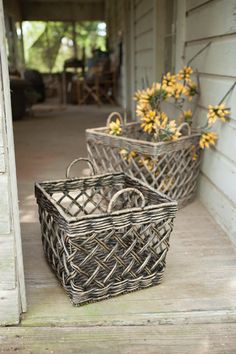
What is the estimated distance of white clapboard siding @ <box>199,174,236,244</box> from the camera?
2.03 meters

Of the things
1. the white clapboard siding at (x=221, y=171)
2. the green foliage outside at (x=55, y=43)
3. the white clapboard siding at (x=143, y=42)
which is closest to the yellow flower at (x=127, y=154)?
the white clapboard siding at (x=221, y=171)

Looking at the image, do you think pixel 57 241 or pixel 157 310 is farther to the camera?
pixel 57 241

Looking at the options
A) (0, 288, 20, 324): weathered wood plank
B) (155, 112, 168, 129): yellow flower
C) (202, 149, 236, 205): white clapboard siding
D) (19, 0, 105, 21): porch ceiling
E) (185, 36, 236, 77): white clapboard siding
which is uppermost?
(19, 0, 105, 21): porch ceiling

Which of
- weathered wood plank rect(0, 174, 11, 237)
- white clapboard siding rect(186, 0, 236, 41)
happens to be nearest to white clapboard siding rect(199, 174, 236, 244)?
white clapboard siding rect(186, 0, 236, 41)

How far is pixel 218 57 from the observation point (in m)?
2.20

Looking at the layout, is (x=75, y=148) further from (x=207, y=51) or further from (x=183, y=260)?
(x=183, y=260)

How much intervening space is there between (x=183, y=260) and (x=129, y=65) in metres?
5.01

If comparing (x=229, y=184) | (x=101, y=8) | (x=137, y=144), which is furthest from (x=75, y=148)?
(x=101, y=8)

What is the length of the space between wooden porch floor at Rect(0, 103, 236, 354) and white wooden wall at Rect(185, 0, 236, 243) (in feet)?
0.68

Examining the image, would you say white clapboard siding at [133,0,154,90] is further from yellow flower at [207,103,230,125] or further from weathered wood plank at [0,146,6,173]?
weathered wood plank at [0,146,6,173]

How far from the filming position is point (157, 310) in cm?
147

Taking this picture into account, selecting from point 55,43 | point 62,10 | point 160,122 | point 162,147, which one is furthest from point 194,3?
point 55,43

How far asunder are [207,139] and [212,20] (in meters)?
0.66

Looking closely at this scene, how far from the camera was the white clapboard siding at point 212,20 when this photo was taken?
1996mm
